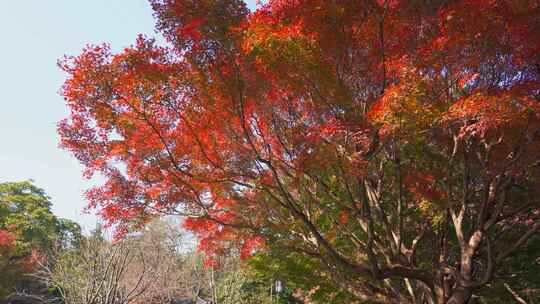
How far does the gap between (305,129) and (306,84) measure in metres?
1.35

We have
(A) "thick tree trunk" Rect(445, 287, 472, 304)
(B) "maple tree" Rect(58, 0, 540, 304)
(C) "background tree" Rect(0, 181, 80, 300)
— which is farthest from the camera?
(C) "background tree" Rect(0, 181, 80, 300)

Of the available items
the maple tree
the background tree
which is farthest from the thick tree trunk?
the background tree

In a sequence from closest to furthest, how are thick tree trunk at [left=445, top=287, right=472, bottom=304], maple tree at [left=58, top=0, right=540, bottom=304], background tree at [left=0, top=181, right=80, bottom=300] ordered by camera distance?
maple tree at [left=58, top=0, right=540, bottom=304], thick tree trunk at [left=445, top=287, right=472, bottom=304], background tree at [left=0, top=181, right=80, bottom=300]

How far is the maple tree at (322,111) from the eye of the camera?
5105 millimetres

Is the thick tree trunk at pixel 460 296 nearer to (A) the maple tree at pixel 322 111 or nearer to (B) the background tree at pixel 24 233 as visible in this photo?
(A) the maple tree at pixel 322 111

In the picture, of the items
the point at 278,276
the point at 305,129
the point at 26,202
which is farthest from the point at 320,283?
the point at 26,202

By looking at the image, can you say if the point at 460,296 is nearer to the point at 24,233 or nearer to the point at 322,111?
the point at 322,111

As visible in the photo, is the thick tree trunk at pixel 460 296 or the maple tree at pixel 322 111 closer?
the maple tree at pixel 322 111

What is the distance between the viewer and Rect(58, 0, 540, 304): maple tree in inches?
201

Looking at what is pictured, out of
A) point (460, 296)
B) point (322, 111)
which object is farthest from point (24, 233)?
point (460, 296)

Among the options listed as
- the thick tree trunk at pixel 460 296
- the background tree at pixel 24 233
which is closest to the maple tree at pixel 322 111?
the thick tree trunk at pixel 460 296

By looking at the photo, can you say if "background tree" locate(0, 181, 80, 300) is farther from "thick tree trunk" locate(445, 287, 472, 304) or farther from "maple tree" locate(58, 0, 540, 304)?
"thick tree trunk" locate(445, 287, 472, 304)

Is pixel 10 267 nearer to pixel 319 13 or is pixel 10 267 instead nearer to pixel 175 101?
pixel 175 101

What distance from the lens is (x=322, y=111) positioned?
604 cm
